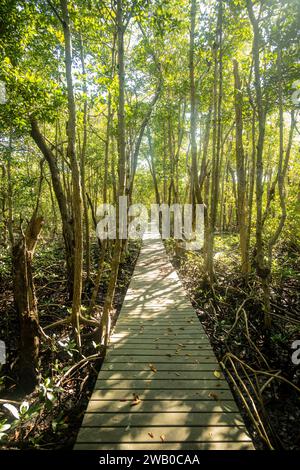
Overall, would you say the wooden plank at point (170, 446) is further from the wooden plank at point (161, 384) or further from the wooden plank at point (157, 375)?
the wooden plank at point (157, 375)

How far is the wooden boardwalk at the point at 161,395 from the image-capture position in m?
2.14

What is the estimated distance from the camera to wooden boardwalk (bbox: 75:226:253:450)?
214 centimetres

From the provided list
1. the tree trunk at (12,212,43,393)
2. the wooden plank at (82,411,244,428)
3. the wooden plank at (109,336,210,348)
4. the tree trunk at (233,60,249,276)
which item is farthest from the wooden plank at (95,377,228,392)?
the tree trunk at (233,60,249,276)

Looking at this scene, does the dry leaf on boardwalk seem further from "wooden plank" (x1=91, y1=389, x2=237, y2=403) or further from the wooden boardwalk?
"wooden plank" (x1=91, y1=389, x2=237, y2=403)

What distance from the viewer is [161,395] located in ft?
8.64

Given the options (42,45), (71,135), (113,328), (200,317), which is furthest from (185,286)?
(42,45)

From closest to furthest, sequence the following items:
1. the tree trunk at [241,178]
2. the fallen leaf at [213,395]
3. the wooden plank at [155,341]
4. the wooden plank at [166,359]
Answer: the fallen leaf at [213,395] → the wooden plank at [166,359] → the wooden plank at [155,341] → the tree trunk at [241,178]

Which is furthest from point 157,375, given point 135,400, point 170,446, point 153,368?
point 170,446

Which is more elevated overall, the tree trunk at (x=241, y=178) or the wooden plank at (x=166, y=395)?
the tree trunk at (x=241, y=178)

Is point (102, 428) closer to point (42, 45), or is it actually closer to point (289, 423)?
point (289, 423)

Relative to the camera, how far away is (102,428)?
2250 mm

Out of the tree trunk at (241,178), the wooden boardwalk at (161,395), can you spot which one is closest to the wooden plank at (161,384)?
the wooden boardwalk at (161,395)

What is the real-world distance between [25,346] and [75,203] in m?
1.84

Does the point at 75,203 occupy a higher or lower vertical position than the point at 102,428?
higher
